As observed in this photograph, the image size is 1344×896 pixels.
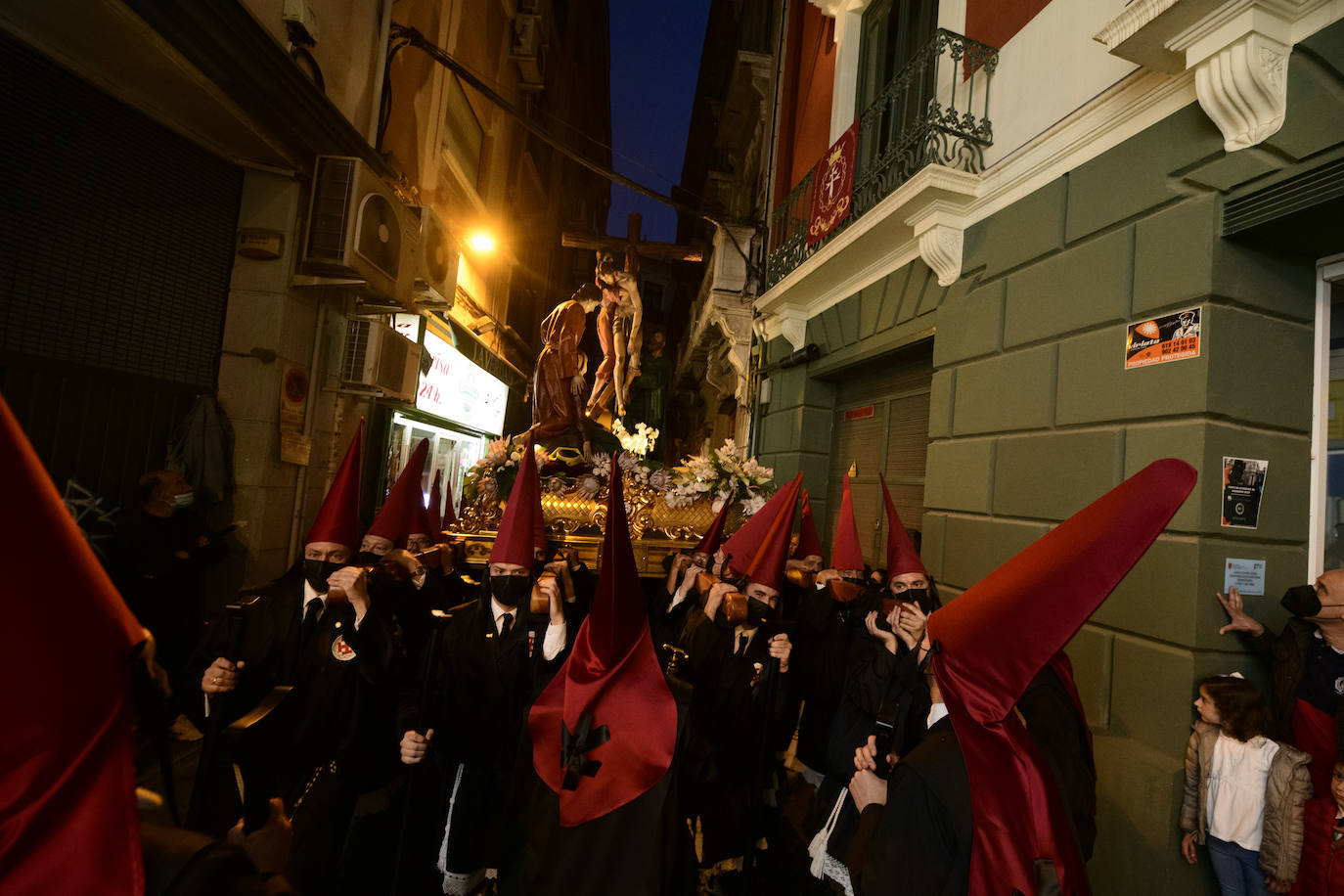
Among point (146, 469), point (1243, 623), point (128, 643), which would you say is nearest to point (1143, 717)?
point (1243, 623)

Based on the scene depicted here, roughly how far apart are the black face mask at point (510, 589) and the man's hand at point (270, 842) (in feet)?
5.47

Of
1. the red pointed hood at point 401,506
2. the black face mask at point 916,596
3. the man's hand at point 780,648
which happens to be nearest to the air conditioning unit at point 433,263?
the red pointed hood at point 401,506

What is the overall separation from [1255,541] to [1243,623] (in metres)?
0.43

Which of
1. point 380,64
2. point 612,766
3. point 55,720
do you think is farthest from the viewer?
point 380,64

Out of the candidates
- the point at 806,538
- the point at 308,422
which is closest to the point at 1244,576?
the point at 806,538

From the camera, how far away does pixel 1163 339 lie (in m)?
3.37

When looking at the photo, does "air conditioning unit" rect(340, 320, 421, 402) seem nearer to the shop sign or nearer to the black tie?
the shop sign

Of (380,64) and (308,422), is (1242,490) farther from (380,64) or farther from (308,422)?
(380,64)

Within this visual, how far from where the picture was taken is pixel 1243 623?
303cm

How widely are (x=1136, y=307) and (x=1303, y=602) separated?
1.62 m

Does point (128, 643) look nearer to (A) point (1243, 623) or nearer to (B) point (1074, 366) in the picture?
(A) point (1243, 623)

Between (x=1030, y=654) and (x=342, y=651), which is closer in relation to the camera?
(x=1030, y=654)

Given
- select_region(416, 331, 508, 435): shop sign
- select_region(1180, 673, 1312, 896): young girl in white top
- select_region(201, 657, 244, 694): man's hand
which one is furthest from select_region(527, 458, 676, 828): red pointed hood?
select_region(416, 331, 508, 435): shop sign

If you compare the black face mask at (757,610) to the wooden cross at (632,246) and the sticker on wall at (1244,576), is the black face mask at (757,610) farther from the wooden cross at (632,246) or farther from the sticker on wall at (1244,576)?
the wooden cross at (632,246)
